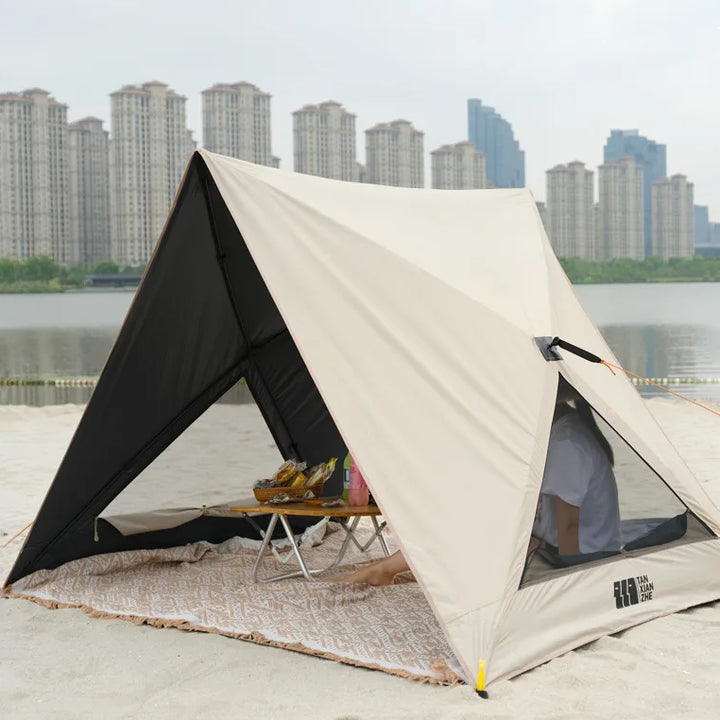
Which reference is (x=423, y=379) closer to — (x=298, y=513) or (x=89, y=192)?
(x=298, y=513)

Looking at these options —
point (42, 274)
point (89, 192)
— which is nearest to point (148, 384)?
point (42, 274)

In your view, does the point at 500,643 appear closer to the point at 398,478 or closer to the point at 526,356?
the point at 398,478

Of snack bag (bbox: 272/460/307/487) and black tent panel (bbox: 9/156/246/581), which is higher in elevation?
black tent panel (bbox: 9/156/246/581)

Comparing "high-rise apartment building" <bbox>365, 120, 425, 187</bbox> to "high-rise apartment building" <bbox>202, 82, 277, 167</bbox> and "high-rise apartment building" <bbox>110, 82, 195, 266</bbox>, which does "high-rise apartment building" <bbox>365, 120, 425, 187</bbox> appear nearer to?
"high-rise apartment building" <bbox>202, 82, 277, 167</bbox>

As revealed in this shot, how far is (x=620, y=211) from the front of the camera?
95.0 metres

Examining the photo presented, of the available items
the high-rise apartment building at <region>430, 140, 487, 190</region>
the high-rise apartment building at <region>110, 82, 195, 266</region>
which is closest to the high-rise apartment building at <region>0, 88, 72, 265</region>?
the high-rise apartment building at <region>110, 82, 195, 266</region>

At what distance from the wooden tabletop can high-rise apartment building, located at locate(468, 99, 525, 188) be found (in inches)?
4525

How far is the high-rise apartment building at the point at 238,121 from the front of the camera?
84125 mm

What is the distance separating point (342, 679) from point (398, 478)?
66 centimetres

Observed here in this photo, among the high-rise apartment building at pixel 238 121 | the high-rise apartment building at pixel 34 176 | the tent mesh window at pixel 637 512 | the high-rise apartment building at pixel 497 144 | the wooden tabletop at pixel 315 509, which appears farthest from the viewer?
the high-rise apartment building at pixel 497 144

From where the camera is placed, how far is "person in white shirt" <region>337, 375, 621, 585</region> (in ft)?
12.0

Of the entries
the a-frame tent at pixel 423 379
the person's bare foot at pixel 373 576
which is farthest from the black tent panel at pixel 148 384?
the person's bare foot at pixel 373 576

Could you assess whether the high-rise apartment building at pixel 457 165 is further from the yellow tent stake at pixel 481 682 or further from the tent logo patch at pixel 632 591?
the yellow tent stake at pixel 481 682

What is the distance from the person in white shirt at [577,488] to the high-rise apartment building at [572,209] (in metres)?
87.7
